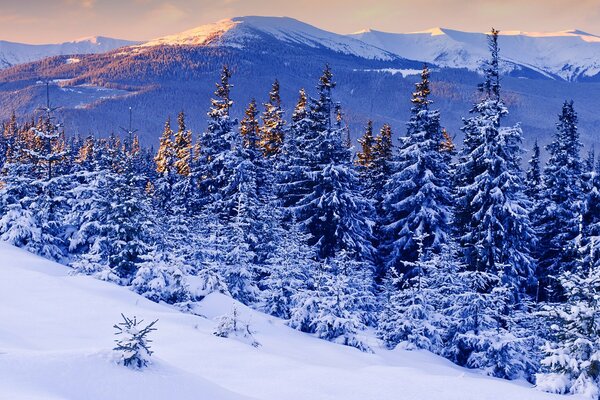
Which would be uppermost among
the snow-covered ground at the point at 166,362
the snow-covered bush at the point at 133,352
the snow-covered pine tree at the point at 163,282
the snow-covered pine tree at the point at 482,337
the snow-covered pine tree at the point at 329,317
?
the snow-covered bush at the point at 133,352

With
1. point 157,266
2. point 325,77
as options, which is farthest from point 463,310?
point 325,77

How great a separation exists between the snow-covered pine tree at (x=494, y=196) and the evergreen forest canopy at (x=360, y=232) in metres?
0.09

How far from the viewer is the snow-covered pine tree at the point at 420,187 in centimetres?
3128

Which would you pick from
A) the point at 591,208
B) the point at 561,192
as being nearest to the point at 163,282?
the point at 591,208

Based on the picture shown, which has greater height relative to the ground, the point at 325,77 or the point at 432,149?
the point at 325,77

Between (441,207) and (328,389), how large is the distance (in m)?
24.9

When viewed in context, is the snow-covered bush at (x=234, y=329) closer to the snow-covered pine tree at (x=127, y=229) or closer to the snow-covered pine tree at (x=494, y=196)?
the snow-covered pine tree at (x=127, y=229)

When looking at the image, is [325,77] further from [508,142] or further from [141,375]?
[141,375]

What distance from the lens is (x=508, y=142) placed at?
26.4 metres

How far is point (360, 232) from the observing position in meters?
32.6

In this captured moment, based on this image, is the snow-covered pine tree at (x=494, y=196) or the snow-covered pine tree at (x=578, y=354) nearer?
the snow-covered pine tree at (x=578, y=354)

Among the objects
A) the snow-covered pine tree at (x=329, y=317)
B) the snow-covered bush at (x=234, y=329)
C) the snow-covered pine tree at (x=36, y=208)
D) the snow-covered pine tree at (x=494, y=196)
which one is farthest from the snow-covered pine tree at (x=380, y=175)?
the snow-covered bush at (x=234, y=329)

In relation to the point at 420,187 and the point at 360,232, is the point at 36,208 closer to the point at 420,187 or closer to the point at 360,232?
the point at 360,232

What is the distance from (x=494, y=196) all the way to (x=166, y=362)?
838 inches
